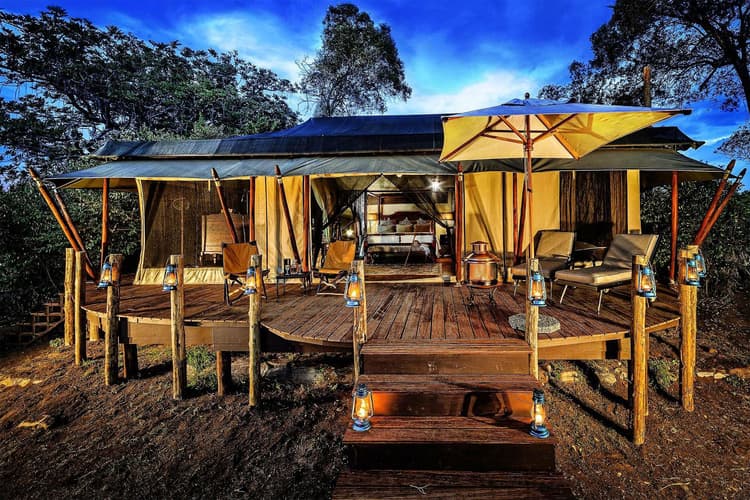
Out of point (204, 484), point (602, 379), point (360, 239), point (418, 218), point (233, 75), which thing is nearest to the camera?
point (204, 484)

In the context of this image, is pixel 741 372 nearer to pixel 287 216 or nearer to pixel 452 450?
pixel 452 450

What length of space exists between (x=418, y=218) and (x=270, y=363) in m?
6.11

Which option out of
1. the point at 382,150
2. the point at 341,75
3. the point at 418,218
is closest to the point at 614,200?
the point at 382,150

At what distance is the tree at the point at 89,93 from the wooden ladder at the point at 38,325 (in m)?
6.52

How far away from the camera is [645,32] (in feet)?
32.3

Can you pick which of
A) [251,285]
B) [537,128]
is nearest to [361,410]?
[251,285]

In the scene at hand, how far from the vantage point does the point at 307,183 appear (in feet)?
19.2

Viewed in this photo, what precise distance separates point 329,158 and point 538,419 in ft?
15.7

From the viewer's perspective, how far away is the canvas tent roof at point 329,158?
5.26m

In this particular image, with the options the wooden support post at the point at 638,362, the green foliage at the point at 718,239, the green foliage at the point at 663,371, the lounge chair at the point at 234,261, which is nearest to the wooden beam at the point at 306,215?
the lounge chair at the point at 234,261

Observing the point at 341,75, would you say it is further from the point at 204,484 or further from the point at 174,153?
the point at 204,484

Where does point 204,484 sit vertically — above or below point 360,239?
below

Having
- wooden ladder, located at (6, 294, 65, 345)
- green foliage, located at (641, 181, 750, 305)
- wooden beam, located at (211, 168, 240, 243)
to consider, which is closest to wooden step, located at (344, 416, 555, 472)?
wooden beam, located at (211, 168, 240, 243)

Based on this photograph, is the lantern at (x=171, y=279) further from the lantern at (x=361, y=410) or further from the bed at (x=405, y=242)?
the bed at (x=405, y=242)
